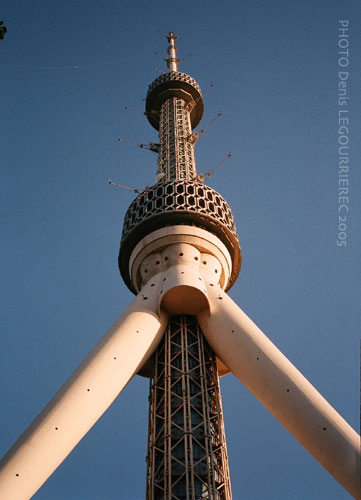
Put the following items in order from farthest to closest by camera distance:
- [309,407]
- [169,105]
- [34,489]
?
[169,105]
[309,407]
[34,489]

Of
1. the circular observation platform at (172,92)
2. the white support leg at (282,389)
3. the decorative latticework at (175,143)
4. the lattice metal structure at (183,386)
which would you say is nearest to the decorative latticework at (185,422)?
the lattice metal structure at (183,386)

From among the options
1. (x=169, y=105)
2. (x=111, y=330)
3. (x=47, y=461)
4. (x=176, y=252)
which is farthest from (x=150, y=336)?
(x=169, y=105)

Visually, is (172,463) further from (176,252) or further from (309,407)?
(176,252)

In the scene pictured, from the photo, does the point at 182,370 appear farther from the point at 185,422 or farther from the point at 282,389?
the point at 282,389

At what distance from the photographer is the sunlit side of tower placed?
1833cm

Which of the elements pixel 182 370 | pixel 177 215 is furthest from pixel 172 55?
pixel 182 370

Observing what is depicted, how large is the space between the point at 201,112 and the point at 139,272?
20530 mm

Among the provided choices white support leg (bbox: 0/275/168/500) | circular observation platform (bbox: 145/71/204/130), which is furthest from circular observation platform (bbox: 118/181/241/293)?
circular observation platform (bbox: 145/71/204/130)

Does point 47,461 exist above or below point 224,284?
below

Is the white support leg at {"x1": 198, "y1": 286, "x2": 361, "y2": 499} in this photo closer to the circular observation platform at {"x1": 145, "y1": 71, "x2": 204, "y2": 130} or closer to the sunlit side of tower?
the sunlit side of tower

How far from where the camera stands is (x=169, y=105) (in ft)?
132

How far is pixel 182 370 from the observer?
830 inches

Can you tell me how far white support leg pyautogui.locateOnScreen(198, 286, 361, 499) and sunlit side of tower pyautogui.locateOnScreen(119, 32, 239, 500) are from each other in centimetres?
114

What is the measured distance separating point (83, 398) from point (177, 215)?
10.2 m
